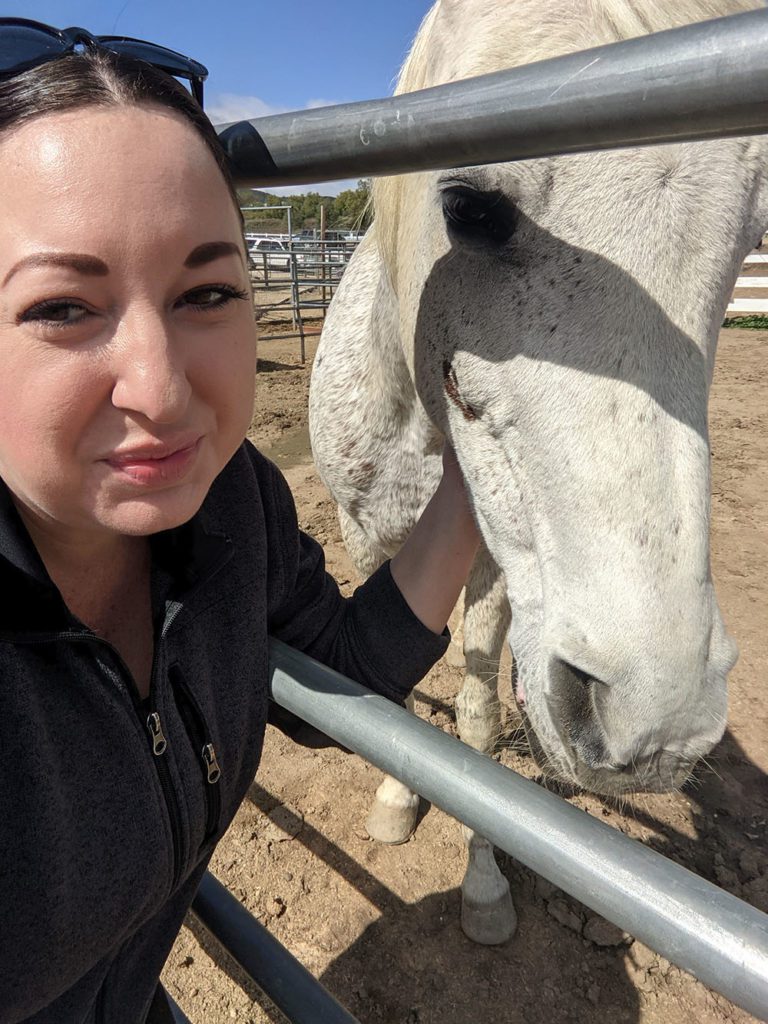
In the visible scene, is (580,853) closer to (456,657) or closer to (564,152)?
(564,152)

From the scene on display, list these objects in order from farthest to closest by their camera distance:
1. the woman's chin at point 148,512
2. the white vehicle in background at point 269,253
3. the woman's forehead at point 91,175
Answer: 1. the white vehicle in background at point 269,253
2. the woman's chin at point 148,512
3. the woman's forehead at point 91,175

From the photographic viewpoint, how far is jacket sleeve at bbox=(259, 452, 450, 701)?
1118mm

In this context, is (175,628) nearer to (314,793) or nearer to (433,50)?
(433,50)

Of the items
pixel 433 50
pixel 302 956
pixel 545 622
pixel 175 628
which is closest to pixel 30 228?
pixel 175 628

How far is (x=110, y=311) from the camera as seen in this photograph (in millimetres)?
621

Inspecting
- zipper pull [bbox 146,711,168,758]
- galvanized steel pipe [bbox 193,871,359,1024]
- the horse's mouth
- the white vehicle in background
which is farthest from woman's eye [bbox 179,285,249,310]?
the white vehicle in background

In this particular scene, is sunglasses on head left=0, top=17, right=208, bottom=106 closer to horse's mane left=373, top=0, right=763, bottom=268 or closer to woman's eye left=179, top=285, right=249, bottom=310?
woman's eye left=179, top=285, right=249, bottom=310

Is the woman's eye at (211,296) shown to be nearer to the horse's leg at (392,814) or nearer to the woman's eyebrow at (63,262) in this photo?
the woman's eyebrow at (63,262)

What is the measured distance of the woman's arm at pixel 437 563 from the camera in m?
1.11

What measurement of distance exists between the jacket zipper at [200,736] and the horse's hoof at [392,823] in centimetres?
142

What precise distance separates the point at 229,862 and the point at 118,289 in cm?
213

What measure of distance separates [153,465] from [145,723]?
0.39m

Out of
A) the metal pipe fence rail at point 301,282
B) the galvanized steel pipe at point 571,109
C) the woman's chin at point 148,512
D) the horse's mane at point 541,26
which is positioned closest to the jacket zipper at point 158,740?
the woman's chin at point 148,512

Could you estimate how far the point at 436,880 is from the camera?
217cm
